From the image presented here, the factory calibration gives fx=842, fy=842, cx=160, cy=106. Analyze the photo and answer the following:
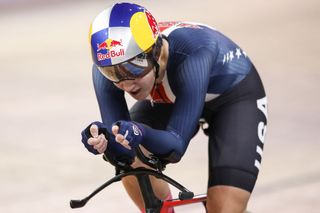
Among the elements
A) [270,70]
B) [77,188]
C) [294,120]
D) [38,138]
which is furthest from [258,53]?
[77,188]

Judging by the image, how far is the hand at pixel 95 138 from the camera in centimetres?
311

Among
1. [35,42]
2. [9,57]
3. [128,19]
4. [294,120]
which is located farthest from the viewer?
[35,42]

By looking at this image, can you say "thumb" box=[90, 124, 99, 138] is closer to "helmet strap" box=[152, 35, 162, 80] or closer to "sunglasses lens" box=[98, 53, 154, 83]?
"sunglasses lens" box=[98, 53, 154, 83]

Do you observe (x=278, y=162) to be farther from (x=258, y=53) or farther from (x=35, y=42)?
(x=35, y=42)

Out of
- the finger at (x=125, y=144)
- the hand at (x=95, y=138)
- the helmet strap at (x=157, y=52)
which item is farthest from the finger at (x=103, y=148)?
the helmet strap at (x=157, y=52)

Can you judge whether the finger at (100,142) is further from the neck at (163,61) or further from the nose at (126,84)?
the neck at (163,61)

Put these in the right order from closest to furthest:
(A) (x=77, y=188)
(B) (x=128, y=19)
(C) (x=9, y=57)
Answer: (B) (x=128, y=19) < (A) (x=77, y=188) < (C) (x=9, y=57)

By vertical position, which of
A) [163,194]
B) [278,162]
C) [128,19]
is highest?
[128,19]

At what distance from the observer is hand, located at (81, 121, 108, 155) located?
10.2ft

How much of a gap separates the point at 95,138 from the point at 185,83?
1.74 ft

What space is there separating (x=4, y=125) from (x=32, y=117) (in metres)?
0.27

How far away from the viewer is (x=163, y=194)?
162 inches

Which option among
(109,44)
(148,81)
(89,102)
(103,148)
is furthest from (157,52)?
(89,102)

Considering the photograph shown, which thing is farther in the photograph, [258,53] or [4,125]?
[258,53]
